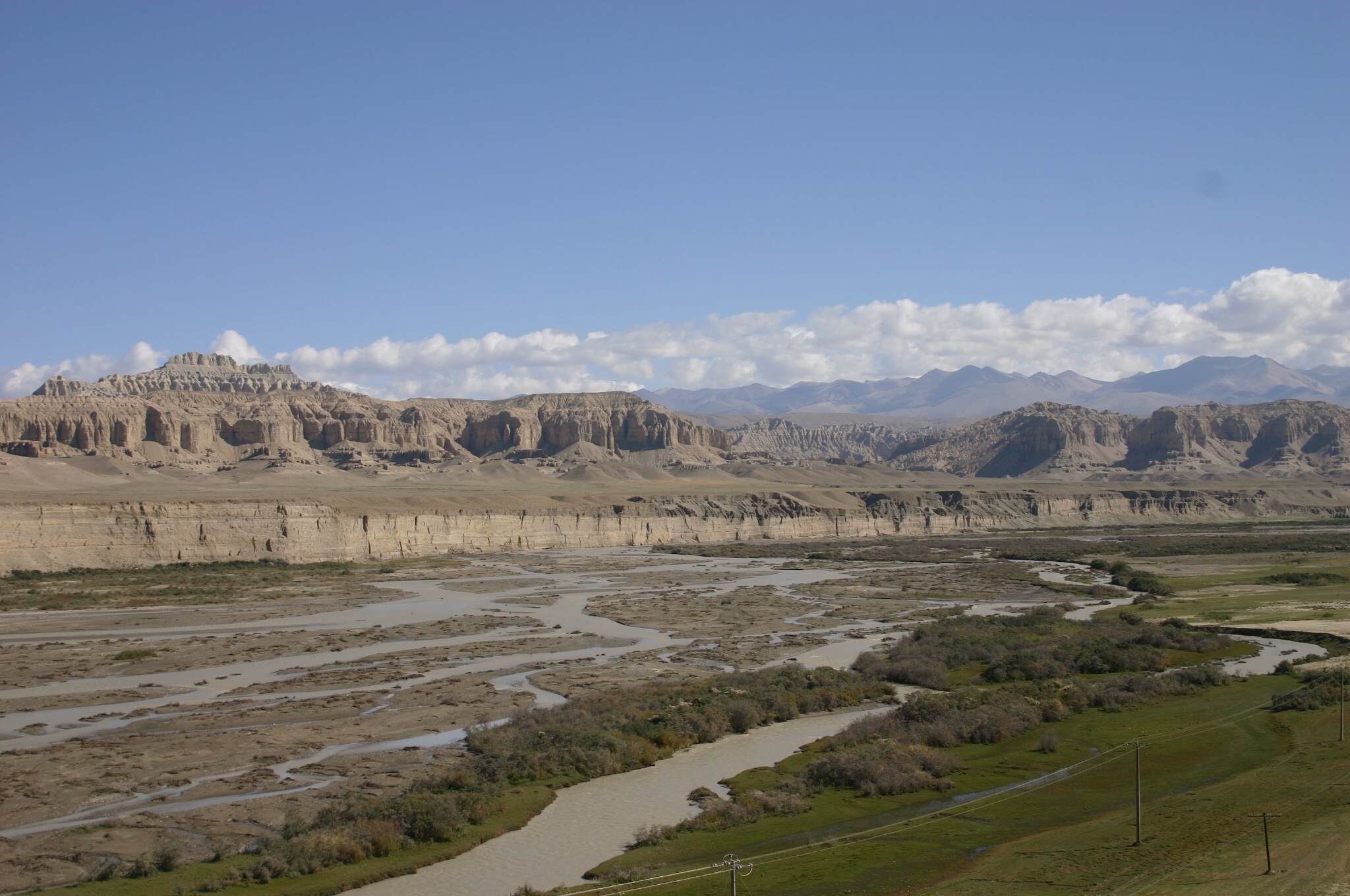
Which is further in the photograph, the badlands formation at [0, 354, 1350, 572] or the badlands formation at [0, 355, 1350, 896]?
the badlands formation at [0, 354, 1350, 572]

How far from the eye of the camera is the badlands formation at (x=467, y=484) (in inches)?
2862

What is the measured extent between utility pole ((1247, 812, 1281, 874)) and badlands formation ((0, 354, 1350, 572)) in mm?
65860

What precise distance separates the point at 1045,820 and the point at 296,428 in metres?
164

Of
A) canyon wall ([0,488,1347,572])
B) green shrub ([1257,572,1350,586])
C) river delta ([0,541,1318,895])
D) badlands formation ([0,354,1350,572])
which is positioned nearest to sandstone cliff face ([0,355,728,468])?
badlands formation ([0,354,1350,572])

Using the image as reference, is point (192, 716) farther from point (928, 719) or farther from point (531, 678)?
point (928, 719)

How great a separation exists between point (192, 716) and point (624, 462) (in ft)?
467

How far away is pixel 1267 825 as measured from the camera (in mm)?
15609

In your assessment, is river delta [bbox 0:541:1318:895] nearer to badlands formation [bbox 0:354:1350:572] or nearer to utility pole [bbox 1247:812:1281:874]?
utility pole [bbox 1247:812:1281:874]

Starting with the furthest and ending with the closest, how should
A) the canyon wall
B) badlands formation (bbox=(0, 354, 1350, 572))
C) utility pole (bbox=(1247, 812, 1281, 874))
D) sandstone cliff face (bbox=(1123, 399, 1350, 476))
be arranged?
sandstone cliff face (bbox=(1123, 399, 1350, 476)), badlands formation (bbox=(0, 354, 1350, 572)), the canyon wall, utility pole (bbox=(1247, 812, 1281, 874))

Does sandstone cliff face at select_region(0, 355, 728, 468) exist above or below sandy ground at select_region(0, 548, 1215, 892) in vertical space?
above

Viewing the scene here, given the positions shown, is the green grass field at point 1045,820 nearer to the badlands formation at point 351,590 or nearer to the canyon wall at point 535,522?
the badlands formation at point 351,590

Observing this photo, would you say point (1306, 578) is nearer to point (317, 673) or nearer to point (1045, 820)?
point (1045, 820)

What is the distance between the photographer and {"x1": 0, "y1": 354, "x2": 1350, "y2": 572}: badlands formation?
238 feet

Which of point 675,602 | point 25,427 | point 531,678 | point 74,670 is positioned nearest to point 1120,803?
point 531,678
